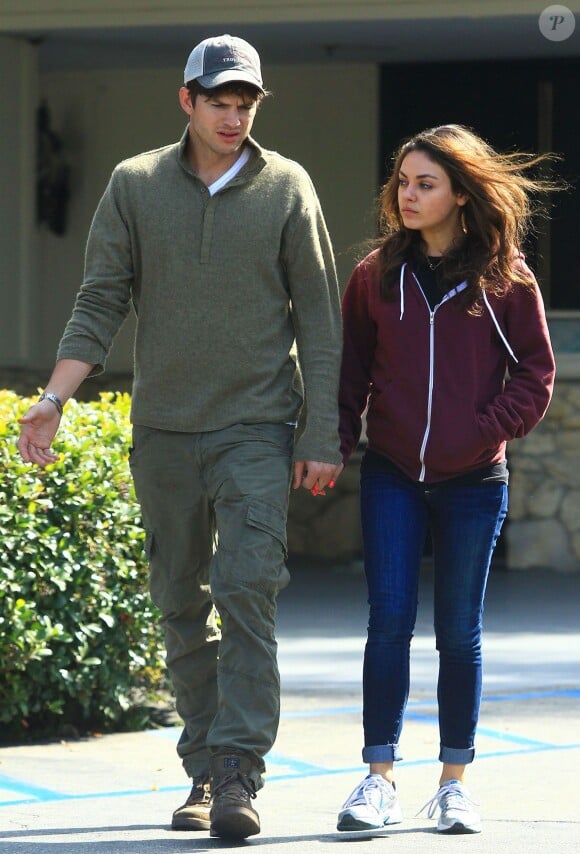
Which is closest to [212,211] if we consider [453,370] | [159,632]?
[453,370]

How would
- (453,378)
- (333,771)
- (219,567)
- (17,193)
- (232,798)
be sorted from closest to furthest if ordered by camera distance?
(232,798) < (219,567) < (453,378) < (333,771) < (17,193)

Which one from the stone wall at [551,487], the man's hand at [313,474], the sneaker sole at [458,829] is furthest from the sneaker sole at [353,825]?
the stone wall at [551,487]

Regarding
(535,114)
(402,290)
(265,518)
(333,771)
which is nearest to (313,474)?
(265,518)

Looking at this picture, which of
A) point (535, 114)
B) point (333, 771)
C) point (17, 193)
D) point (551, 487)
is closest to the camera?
point (333, 771)

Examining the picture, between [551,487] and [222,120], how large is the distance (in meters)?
6.43

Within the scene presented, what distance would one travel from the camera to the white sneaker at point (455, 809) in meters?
4.12

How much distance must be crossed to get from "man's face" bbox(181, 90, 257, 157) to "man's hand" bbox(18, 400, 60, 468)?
31.9 inches

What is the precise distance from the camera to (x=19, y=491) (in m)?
5.35

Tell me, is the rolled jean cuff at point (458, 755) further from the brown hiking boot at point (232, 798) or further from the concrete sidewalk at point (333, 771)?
the brown hiking boot at point (232, 798)

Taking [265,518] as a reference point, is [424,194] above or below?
above

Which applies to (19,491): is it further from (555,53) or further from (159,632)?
(555,53)

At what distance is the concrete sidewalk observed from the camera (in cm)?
411

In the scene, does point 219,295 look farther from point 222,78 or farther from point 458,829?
point 458,829

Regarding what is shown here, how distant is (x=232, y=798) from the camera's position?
3.95 meters
